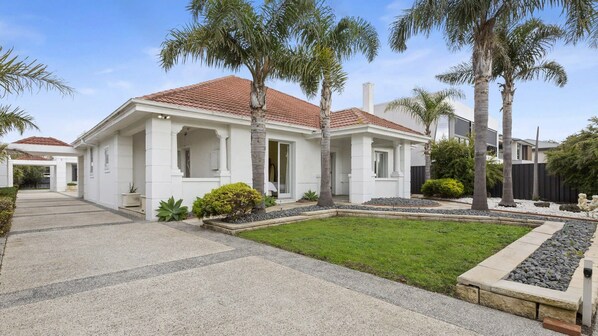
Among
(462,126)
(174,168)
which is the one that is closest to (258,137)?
(174,168)

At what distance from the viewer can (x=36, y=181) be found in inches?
1508

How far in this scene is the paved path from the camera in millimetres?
2906

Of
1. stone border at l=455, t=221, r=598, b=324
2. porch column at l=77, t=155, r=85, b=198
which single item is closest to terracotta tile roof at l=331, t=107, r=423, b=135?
stone border at l=455, t=221, r=598, b=324

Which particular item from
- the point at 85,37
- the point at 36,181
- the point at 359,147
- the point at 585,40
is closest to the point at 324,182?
the point at 359,147

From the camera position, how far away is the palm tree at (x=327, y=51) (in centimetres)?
927

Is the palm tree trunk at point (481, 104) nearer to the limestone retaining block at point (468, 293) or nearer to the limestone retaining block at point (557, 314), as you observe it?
the limestone retaining block at point (468, 293)

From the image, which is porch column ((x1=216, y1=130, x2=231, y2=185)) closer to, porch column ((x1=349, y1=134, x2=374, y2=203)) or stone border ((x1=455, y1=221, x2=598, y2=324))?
porch column ((x1=349, y1=134, x2=374, y2=203))

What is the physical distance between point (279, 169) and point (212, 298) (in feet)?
33.0

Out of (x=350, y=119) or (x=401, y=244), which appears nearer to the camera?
(x=401, y=244)

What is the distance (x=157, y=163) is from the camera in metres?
9.59

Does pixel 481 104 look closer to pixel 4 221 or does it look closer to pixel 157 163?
pixel 157 163

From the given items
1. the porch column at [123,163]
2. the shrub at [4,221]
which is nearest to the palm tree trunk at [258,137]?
the shrub at [4,221]

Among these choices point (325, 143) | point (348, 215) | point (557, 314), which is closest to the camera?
point (557, 314)

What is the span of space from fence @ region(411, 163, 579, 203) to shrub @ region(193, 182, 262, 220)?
14721mm
